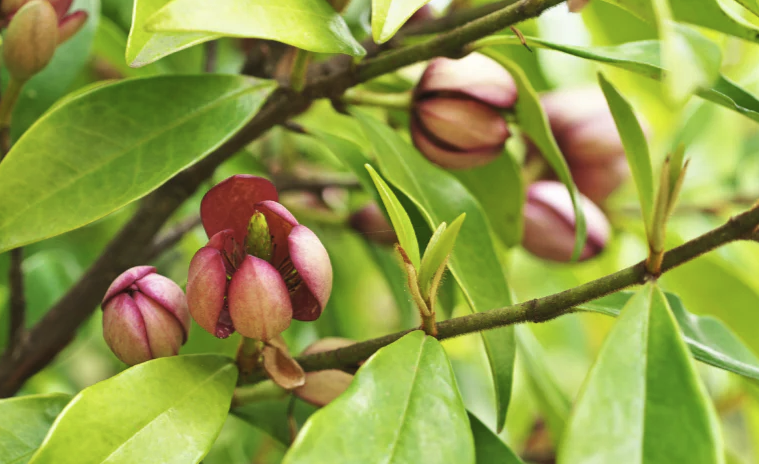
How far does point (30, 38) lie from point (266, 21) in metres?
0.24

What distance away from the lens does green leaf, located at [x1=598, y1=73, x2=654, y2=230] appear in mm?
472

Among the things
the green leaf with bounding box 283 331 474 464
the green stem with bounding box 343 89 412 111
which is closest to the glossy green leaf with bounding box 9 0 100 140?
the green stem with bounding box 343 89 412 111

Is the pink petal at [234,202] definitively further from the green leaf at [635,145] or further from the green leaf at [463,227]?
the green leaf at [635,145]

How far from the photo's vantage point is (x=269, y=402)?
0.59 metres

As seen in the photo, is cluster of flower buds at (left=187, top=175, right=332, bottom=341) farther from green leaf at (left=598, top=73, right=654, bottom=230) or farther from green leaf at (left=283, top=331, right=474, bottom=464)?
green leaf at (left=598, top=73, right=654, bottom=230)

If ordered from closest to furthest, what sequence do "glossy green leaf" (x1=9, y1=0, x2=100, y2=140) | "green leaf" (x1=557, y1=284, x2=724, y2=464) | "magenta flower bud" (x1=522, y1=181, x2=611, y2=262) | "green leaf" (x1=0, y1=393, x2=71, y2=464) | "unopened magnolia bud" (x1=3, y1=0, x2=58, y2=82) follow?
"green leaf" (x1=557, y1=284, x2=724, y2=464)
"green leaf" (x1=0, y1=393, x2=71, y2=464)
"unopened magnolia bud" (x1=3, y1=0, x2=58, y2=82)
"glossy green leaf" (x1=9, y1=0, x2=100, y2=140)
"magenta flower bud" (x1=522, y1=181, x2=611, y2=262)

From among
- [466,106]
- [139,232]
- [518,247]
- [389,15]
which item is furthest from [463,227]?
[518,247]

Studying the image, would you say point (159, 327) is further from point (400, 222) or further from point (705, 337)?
point (705, 337)

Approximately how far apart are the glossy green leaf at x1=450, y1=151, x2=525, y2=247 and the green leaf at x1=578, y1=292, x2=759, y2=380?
22 centimetres

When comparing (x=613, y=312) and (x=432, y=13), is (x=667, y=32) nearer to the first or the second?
(x=613, y=312)

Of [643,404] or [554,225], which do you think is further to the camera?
[554,225]

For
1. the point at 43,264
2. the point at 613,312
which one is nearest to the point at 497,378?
the point at 613,312

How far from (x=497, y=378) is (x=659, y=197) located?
179 mm

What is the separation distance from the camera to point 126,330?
1.59 ft
